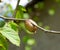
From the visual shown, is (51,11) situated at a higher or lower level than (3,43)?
lower

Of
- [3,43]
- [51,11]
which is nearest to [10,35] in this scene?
[3,43]

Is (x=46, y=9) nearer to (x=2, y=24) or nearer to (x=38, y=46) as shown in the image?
(x=38, y=46)

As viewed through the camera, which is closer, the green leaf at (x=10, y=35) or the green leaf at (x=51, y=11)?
the green leaf at (x=10, y=35)

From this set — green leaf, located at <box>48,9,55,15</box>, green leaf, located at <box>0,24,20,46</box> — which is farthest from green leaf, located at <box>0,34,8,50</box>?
green leaf, located at <box>48,9,55,15</box>

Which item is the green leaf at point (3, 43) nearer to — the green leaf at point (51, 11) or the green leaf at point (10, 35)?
the green leaf at point (10, 35)

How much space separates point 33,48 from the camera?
3193 millimetres

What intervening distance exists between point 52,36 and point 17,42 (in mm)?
2294

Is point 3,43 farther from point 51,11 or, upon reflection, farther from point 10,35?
point 51,11

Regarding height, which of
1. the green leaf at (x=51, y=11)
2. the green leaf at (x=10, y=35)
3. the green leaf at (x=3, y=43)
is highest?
the green leaf at (x=10, y=35)

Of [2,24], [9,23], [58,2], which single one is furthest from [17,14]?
[58,2]

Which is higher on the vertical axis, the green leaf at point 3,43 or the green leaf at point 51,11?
the green leaf at point 3,43

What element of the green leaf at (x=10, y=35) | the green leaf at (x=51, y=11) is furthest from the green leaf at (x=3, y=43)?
the green leaf at (x=51, y=11)

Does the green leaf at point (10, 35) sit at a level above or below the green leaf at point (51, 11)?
above

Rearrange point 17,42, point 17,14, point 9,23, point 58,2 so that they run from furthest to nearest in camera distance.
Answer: point 58,2 → point 17,14 → point 9,23 → point 17,42
